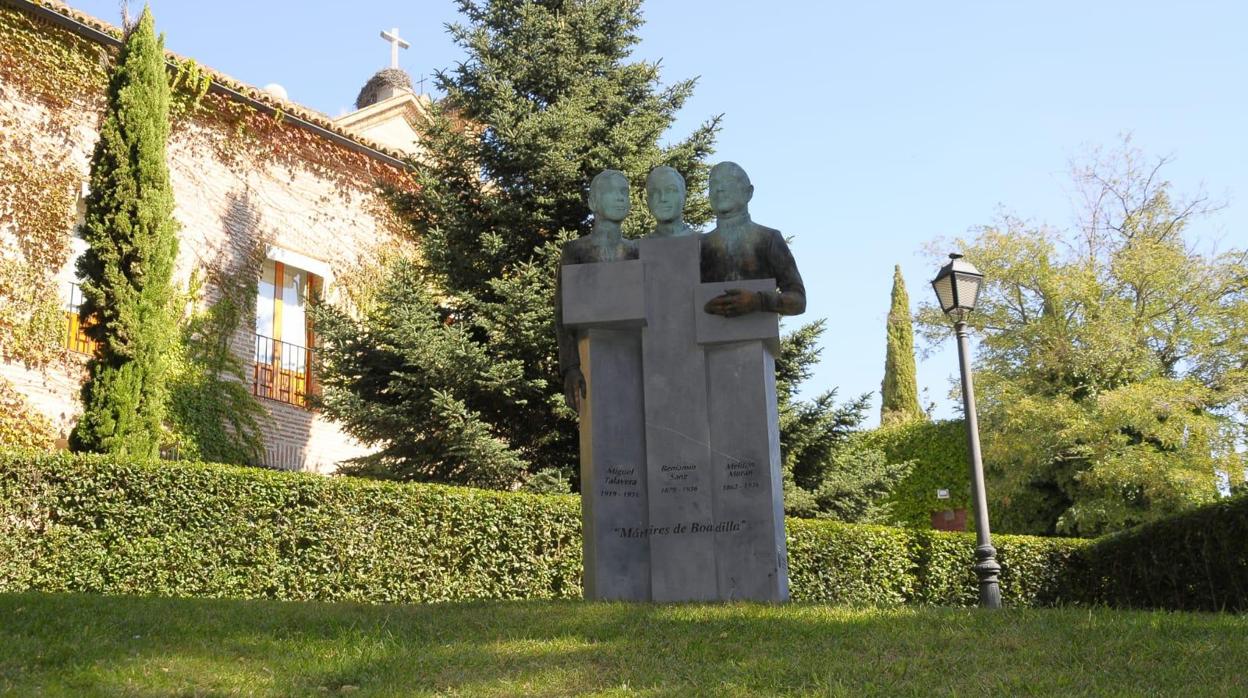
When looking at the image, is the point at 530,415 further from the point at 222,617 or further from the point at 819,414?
the point at 222,617

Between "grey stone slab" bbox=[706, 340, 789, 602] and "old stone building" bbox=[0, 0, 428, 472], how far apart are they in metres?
8.95

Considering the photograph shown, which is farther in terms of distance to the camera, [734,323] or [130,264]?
[130,264]

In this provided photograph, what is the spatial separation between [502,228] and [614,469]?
8936mm

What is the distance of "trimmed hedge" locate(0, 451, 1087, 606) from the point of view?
11297mm

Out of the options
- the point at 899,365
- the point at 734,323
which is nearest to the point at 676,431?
the point at 734,323

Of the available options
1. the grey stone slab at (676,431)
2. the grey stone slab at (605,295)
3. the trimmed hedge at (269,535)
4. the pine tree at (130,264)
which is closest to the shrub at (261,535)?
the trimmed hedge at (269,535)

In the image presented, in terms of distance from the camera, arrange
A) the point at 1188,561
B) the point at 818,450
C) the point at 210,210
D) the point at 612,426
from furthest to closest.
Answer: the point at 210,210 → the point at 818,450 → the point at 1188,561 → the point at 612,426

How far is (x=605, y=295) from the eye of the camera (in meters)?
8.74

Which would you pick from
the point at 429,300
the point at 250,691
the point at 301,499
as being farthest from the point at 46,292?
the point at 250,691

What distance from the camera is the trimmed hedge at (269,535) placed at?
11.3 metres

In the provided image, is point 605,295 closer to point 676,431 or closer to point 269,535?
point 676,431

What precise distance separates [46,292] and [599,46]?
8783 mm

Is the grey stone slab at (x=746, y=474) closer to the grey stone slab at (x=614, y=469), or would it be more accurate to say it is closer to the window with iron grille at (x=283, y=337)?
the grey stone slab at (x=614, y=469)

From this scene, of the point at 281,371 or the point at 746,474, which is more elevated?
the point at 281,371
